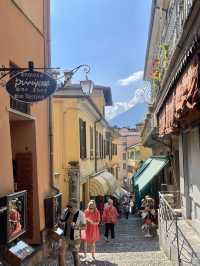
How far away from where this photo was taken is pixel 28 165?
10.8m

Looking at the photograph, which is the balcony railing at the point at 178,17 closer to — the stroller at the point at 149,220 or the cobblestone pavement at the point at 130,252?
the cobblestone pavement at the point at 130,252

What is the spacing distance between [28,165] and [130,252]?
4320 mm

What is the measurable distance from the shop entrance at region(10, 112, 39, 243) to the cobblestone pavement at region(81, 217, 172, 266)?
1978mm

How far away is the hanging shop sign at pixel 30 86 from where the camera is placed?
311 inches

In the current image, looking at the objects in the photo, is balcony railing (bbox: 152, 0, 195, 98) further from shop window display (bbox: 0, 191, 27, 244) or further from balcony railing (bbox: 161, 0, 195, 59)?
shop window display (bbox: 0, 191, 27, 244)

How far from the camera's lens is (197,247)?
26.7 feet

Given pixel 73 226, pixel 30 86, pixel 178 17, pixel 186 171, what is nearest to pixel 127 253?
pixel 73 226

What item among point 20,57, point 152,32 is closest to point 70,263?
point 20,57

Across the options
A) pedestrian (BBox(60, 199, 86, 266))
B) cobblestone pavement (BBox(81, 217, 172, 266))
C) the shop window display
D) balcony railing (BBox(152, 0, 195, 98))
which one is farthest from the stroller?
the shop window display

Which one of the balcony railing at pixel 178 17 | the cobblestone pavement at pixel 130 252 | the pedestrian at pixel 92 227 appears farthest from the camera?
the pedestrian at pixel 92 227

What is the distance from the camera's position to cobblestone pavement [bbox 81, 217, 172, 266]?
11539 mm

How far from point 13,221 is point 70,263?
387cm

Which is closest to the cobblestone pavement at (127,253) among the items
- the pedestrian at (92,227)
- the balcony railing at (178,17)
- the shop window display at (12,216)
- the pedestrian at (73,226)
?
the pedestrian at (92,227)

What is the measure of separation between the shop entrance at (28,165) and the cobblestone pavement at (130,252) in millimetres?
1978
